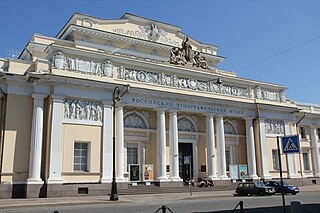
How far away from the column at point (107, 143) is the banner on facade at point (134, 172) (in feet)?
9.33

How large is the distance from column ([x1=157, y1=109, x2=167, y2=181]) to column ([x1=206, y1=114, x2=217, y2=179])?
5.06 metres

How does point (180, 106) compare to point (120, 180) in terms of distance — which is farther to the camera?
point (180, 106)

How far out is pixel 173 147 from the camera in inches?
1169

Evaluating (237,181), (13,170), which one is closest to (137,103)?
(13,170)

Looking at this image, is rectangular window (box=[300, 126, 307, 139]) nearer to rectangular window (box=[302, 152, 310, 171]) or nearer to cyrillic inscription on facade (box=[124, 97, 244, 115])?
rectangular window (box=[302, 152, 310, 171])

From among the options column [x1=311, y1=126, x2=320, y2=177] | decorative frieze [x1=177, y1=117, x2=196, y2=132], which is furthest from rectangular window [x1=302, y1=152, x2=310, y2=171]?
decorative frieze [x1=177, y1=117, x2=196, y2=132]

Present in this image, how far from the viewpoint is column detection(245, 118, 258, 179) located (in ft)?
114

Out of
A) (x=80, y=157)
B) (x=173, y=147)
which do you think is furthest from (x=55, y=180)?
(x=173, y=147)

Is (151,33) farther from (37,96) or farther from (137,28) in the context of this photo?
(37,96)

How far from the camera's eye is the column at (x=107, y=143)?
25.9 m

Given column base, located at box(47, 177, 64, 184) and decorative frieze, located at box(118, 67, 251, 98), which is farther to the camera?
decorative frieze, located at box(118, 67, 251, 98)

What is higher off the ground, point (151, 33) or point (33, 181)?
point (151, 33)

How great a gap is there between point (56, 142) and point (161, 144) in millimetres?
8864

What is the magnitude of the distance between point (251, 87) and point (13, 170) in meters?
24.5
